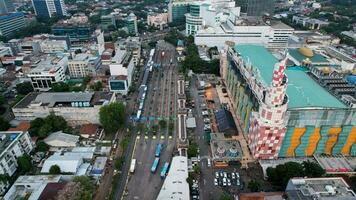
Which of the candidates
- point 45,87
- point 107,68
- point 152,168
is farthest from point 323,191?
point 45,87

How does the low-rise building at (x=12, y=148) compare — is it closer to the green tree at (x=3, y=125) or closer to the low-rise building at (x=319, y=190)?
the green tree at (x=3, y=125)

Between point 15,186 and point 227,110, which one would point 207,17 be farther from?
point 15,186

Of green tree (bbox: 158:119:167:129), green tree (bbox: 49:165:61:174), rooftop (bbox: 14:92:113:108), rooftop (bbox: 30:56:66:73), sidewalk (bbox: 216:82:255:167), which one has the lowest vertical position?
sidewalk (bbox: 216:82:255:167)

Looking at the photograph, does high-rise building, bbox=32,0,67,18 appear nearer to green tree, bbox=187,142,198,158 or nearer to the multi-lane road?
the multi-lane road

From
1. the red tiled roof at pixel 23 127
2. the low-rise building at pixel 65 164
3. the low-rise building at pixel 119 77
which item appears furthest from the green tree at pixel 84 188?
the low-rise building at pixel 119 77

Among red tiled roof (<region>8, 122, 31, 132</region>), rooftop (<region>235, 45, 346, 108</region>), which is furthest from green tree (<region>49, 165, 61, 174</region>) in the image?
rooftop (<region>235, 45, 346, 108</region>)

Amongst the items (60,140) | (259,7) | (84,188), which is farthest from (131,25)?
(84,188)
